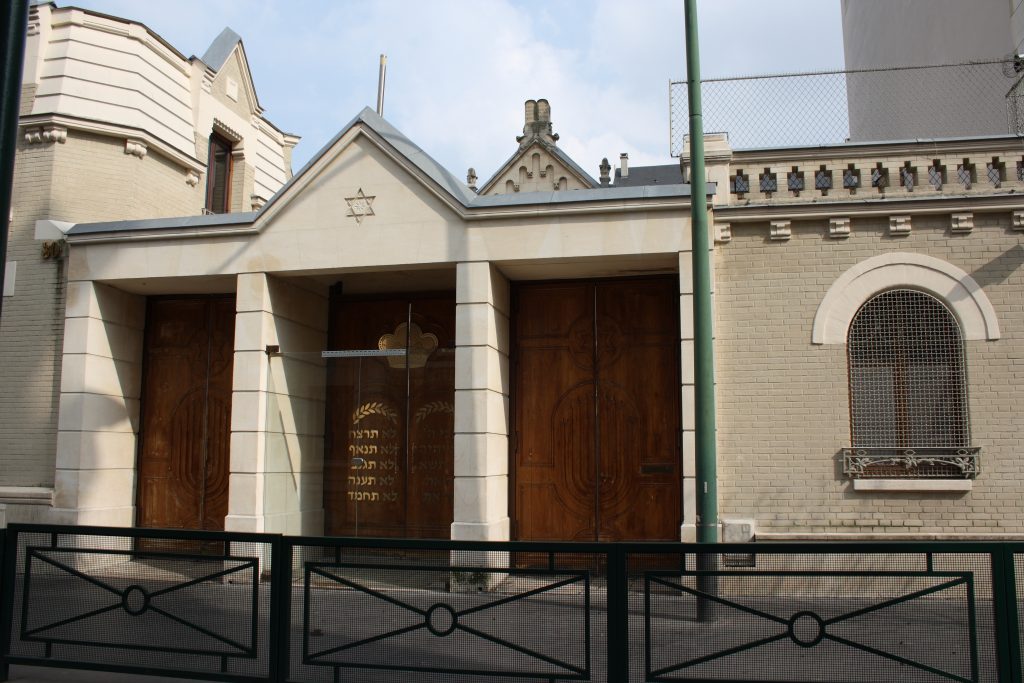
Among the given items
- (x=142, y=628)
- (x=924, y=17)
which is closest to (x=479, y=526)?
(x=142, y=628)

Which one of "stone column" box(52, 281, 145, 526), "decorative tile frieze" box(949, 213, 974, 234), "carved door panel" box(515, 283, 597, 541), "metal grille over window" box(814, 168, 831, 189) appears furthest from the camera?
"stone column" box(52, 281, 145, 526)

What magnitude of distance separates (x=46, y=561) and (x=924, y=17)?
19.5m

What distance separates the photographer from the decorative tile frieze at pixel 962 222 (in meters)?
10.2

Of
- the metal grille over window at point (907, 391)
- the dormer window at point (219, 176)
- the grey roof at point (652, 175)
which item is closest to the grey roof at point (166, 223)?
the dormer window at point (219, 176)

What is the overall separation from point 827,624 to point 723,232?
6.01 meters

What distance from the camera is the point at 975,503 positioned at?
9898 millimetres

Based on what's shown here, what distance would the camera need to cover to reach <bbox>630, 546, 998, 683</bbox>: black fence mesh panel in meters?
5.59

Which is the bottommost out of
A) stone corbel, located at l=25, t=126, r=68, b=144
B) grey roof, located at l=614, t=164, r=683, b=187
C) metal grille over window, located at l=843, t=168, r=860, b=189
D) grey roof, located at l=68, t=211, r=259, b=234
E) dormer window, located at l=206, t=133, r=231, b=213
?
grey roof, located at l=68, t=211, r=259, b=234

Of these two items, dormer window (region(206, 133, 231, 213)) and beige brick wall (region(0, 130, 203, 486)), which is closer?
beige brick wall (region(0, 130, 203, 486))

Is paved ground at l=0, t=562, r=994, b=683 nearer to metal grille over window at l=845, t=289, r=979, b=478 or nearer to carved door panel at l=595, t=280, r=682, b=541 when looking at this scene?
metal grille over window at l=845, t=289, r=979, b=478

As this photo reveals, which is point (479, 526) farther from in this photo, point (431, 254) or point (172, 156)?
point (172, 156)

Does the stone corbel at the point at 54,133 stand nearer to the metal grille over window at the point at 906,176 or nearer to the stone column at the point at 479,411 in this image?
the stone column at the point at 479,411

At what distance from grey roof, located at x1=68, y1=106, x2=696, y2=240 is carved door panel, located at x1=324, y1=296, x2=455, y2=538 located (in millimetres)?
2016

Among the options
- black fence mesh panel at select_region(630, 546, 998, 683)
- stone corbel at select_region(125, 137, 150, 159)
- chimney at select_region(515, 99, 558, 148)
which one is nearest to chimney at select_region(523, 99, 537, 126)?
chimney at select_region(515, 99, 558, 148)
